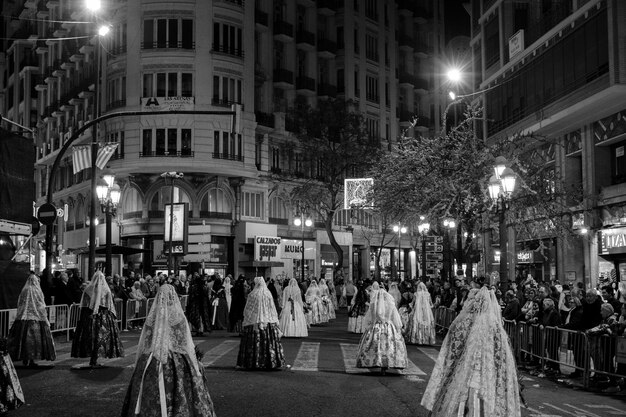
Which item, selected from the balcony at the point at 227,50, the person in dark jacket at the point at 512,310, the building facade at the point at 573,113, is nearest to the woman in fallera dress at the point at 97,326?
the person in dark jacket at the point at 512,310

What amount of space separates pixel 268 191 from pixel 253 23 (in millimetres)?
10323

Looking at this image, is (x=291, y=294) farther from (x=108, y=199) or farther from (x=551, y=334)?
(x=551, y=334)

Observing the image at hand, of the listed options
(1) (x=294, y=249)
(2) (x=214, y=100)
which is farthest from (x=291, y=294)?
(1) (x=294, y=249)

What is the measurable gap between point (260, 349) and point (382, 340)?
2.29 metres

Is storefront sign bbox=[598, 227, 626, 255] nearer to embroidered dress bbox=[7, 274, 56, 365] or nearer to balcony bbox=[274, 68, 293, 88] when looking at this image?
embroidered dress bbox=[7, 274, 56, 365]

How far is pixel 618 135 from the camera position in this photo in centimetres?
2878

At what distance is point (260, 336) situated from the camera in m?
14.8

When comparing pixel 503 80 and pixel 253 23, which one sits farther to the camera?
pixel 253 23

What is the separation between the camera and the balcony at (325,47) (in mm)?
54188

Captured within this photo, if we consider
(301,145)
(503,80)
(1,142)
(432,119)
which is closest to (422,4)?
(432,119)

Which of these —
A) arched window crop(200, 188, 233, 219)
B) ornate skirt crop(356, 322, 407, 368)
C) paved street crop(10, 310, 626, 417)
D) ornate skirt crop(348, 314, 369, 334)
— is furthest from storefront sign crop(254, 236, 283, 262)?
ornate skirt crop(356, 322, 407, 368)

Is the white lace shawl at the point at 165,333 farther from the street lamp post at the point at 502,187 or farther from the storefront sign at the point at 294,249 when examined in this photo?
the storefront sign at the point at 294,249

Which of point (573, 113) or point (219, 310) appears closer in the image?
point (219, 310)

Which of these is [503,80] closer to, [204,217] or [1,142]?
[204,217]
